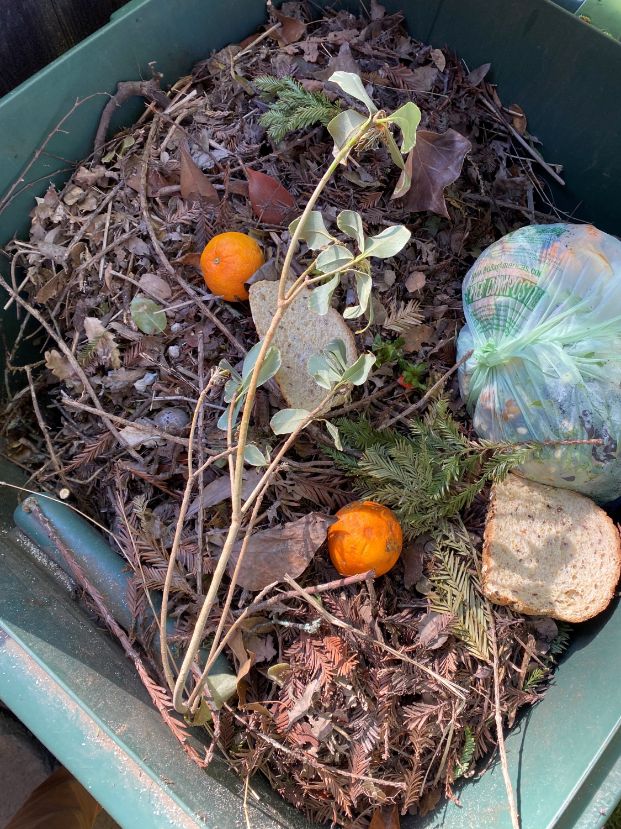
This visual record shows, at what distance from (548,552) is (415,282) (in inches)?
29.4

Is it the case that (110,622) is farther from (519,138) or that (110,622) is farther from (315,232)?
(519,138)

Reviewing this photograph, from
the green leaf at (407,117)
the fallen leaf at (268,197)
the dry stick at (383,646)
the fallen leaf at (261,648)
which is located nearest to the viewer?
the green leaf at (407,117)

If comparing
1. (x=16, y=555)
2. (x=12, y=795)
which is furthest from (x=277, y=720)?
(x=12, y=795)

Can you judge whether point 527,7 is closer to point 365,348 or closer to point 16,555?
point 365,348

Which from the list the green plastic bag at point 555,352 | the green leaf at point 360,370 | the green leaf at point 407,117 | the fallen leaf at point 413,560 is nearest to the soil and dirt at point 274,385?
the fallen leaf at point 413,560

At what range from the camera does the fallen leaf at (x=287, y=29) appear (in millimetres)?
1812

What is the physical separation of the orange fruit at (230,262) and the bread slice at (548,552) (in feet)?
2.58

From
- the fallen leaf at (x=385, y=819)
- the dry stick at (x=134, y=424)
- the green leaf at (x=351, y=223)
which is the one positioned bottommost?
the fallen leaf at (x=385, y=819)

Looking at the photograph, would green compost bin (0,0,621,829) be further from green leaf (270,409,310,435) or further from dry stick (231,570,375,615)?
green leaf (270,409,310,435)

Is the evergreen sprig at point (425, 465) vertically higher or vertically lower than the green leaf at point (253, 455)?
lower

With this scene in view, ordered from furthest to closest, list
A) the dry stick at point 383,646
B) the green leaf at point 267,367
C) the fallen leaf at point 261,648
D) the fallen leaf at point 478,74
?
the fallen leaf at point 478,74, the fallen leaf at point 261,648, the dry stick at point 383,646, the green leaf at point 267,367

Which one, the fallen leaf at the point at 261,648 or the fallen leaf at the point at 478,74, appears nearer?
the fallen leaf at the point at 261,648

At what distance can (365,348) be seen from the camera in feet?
5.29

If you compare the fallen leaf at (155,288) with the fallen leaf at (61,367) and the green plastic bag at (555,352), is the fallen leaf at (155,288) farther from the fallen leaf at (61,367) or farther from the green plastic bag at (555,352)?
the green plastic bag at (555,352)
